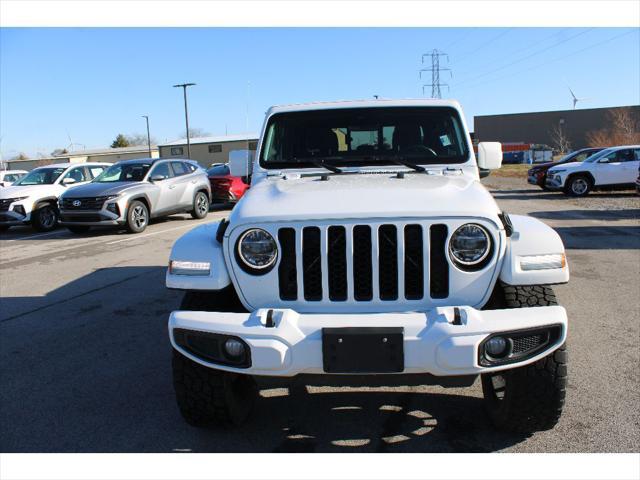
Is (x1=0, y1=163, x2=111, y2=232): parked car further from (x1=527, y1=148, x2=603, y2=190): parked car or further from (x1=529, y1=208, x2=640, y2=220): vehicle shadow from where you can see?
(x1=527, y1=148, x2=603, y2=190): parked car

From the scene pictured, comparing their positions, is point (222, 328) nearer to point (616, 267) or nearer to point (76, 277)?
point (76, 277)

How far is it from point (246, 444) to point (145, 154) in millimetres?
85664

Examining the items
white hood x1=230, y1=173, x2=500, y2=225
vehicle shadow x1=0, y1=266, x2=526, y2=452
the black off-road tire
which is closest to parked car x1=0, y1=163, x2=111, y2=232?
the black off-road tire

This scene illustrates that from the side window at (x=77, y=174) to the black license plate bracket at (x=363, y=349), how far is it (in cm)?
1406

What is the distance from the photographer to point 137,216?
12422 mm

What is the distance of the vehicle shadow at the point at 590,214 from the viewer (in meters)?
12.8

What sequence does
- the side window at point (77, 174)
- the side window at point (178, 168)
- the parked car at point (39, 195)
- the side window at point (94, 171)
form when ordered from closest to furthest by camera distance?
1. the parked car at point (39, 195)
2. the side window at point (178, 168)
3. the side window at point (77, 174)
4. the side window at point (94, 171)

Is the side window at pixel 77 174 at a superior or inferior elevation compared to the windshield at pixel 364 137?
inferior

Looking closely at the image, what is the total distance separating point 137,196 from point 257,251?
1036 centimetres

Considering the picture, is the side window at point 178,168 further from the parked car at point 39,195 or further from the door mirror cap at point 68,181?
the door mirror cap at point 68,181

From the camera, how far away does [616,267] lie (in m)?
7.53

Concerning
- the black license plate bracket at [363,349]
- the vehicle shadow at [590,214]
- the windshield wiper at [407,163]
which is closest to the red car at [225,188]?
the vehicle shadow at [590,214]

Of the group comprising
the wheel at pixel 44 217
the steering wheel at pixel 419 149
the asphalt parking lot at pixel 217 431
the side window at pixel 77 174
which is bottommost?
the asphalt parking lot at pixel 217 431

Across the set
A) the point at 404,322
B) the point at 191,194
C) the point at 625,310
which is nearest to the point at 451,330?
the point at 404,322
